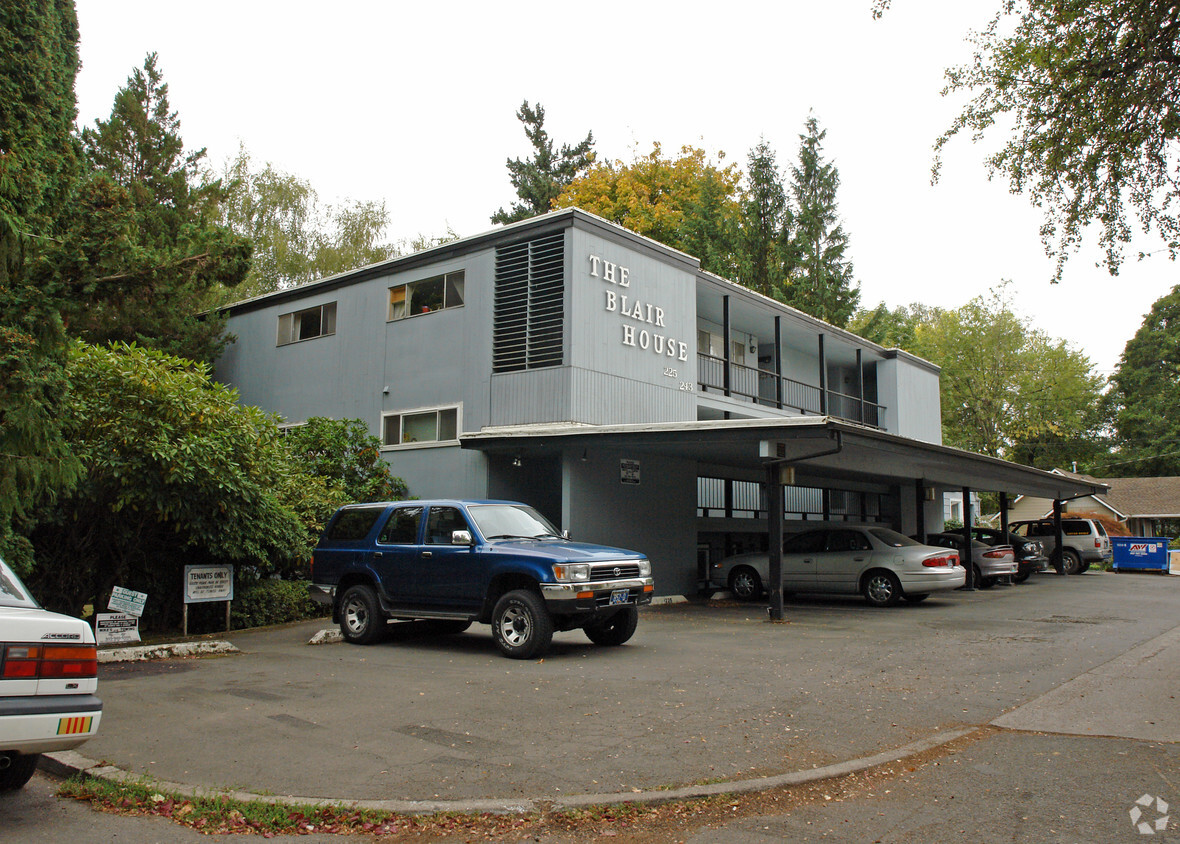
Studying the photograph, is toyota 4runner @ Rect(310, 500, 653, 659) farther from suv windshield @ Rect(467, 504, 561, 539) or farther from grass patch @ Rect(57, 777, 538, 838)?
grass patch @ Rect(57, 777, 538, 838)

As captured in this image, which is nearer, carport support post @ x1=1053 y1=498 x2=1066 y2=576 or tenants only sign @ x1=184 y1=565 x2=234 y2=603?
tenants only sign @ x1=184 y1=565 x2=234 y2=603

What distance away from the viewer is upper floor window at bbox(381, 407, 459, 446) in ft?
61.8

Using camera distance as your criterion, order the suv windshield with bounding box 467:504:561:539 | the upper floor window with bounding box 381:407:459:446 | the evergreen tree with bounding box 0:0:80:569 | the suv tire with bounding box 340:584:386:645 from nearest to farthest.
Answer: the evergreen tree with bounding box 0:0:80:569 < the suv windshield with bounding box 467:504:561:539 < the suv tire with bounding box 340:584:386:645 < the upper floor window with bounding box 381:407:459:446

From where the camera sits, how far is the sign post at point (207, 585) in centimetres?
1265

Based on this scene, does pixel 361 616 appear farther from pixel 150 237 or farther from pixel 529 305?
pixel 150 237

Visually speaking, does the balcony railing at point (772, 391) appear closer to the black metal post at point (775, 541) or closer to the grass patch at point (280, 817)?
the black metal post at point (775, 541)

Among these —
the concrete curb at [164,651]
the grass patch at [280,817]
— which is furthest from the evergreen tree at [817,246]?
the grass patch at [280,817]

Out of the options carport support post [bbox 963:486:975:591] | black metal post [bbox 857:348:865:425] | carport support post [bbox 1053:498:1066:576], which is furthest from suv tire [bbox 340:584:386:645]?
carport support post [bbox 1053:498:1066:576]

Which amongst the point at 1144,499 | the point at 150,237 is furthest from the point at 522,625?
Result: the point at 1144,499

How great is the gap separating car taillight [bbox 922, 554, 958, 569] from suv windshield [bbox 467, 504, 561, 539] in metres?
8.37

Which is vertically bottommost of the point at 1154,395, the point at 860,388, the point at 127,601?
the point at 127,601

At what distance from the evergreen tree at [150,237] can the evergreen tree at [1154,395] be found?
5777 centimetres

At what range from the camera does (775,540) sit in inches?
571

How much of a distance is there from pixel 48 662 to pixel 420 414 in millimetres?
15031
